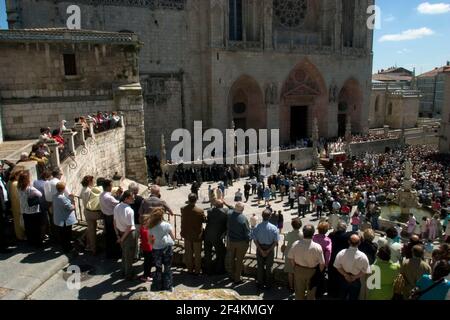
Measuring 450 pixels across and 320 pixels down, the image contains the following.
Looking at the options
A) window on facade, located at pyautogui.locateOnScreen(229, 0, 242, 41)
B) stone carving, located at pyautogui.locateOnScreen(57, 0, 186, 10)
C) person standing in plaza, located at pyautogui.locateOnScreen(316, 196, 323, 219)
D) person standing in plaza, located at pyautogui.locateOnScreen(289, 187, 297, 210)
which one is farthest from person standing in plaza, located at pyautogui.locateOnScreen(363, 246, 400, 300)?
window on facade, located at pyautogui.locateOnScreen(229, 0, 242, 41)

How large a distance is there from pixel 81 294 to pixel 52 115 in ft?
35.7

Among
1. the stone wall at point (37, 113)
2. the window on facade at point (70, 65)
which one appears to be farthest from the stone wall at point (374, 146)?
the window on facade at point (70, 65)

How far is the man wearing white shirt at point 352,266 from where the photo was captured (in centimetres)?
454

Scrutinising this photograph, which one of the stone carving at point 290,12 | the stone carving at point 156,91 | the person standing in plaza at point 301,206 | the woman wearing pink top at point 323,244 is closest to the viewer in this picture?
the woman wearing pink top at point 323,244

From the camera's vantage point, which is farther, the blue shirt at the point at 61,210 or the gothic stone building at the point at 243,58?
the gothic stone building at the point at 243,58

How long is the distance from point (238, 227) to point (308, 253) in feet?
3.94

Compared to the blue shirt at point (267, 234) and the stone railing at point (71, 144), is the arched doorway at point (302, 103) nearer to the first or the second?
the stone railing at point (71, 144)

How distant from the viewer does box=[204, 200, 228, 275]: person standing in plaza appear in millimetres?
5754

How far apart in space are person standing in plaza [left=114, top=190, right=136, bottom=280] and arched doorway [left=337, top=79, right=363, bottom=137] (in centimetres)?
3330

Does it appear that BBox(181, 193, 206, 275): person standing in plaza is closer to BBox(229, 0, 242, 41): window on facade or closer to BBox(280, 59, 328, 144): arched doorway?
BBox(229, 0, 242, 41): window on facade

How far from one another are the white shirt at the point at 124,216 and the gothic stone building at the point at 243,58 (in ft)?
64.6

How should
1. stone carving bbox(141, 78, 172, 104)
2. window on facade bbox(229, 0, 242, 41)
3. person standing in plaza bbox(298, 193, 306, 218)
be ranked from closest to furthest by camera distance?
person standing in plaza bbox(298, 193, 306, 218), stone carving bbox(141, 78, 172, 104), window on facade bbox(229, 0, 242, 41)

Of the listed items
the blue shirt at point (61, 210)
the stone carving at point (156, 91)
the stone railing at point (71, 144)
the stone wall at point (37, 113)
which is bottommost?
the blue shirt at point (61, 210)

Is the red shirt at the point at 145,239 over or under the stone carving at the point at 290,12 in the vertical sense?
under
